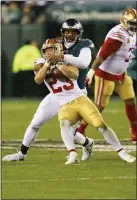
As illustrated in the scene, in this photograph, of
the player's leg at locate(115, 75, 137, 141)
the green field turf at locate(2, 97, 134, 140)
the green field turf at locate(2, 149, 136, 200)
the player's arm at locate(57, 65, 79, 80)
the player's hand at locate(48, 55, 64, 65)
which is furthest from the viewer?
the green field turf at locate(2, 97, 134, 140)

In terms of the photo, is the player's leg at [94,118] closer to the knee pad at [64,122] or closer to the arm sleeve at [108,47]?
the knee pad at [64,122]

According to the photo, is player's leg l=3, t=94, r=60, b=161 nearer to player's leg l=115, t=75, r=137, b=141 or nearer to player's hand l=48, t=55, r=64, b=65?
player's hand l=48, t=55, r=64, b=65

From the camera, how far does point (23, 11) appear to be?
20.4 meters

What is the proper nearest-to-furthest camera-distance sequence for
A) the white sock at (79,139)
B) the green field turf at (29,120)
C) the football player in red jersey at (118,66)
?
the white sock at (79,139) < the football player in red jersey at (118,66) < the green field turf at (29,120)

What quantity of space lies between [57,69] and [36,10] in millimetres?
11498

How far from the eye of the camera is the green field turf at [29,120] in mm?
12594

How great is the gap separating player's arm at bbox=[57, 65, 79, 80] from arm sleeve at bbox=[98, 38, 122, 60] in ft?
6.44

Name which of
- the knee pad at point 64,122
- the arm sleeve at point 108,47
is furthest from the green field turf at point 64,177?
the arm sleeve at point 108,47

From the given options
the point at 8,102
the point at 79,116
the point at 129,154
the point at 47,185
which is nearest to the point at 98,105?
the point at 129,154

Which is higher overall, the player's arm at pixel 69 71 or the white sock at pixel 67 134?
the player's arm at pixel 69 71

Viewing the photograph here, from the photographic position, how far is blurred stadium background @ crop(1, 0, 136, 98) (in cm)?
1958

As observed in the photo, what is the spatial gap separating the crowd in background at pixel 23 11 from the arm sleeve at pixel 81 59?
1057 cm

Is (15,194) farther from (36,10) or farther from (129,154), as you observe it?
(36,10)

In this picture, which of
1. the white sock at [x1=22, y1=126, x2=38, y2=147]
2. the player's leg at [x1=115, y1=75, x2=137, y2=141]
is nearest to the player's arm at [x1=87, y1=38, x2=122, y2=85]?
the player's leg at [x1=115, y1=75, x2=137, y2=141]
